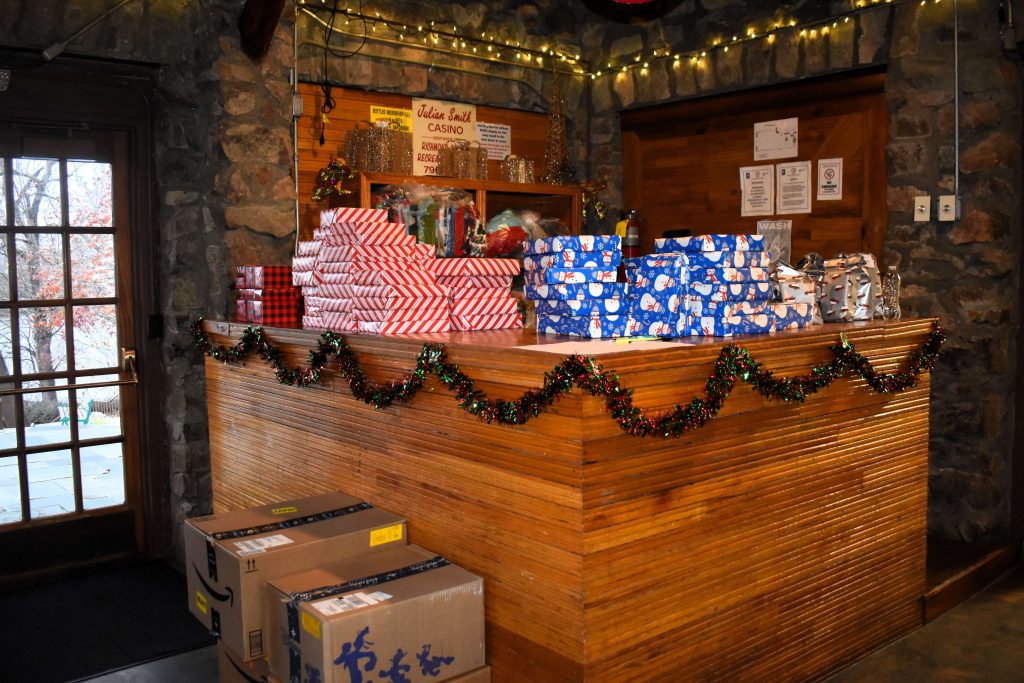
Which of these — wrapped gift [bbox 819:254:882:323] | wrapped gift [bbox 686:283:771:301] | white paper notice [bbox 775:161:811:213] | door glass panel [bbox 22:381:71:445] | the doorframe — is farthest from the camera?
white paper notice [bbox 775:161:811:213]

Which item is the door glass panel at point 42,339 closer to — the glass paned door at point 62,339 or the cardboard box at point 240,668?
the glass paned door at point 62,339

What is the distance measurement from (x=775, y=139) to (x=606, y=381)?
10.6ft

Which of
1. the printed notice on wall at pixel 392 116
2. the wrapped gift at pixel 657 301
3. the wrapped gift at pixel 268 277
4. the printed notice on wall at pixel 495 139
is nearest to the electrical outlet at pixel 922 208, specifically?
the wrapped gift at pixel 657 301

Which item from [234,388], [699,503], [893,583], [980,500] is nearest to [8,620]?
[234,388]

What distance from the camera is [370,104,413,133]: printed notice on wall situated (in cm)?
485

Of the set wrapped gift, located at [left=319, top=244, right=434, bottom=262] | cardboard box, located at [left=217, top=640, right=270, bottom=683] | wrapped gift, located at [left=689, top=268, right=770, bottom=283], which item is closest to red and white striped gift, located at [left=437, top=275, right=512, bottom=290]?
wrapped gift, located at [left=319, top=244, right=434, bottom=262]

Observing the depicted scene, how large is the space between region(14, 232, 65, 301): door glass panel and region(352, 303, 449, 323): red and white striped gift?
5.91ft

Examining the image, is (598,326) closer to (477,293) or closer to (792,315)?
(477,293)

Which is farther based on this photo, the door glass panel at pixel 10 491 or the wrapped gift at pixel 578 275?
the door glass panel at pixel 10 491

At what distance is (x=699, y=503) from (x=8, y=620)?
9.43ft

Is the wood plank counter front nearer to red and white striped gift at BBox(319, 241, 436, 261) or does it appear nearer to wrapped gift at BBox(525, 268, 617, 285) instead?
wrapped gift at BBox(525, 268, 617, 285)

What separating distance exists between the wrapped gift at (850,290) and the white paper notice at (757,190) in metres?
1.72

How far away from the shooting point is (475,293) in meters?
3.05

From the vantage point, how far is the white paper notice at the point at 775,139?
4758 mm
